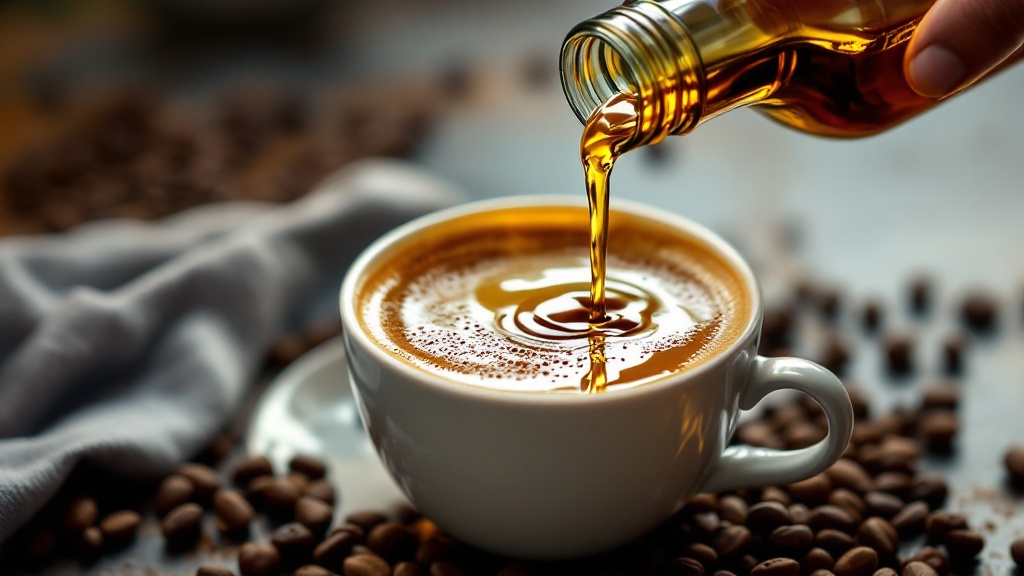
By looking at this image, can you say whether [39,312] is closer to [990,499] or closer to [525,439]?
[525,439]

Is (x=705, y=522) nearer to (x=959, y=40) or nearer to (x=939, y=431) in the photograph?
(x=939, y=431)

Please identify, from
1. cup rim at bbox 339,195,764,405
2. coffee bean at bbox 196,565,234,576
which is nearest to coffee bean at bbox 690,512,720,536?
cup rim at bbox 339,195,764,405

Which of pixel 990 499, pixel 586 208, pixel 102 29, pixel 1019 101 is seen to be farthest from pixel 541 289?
pixel 102 29

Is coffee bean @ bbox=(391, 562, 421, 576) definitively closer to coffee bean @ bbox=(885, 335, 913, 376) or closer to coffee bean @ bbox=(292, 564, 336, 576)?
coffee bean @ bbox=(292, 564, 336, 576)

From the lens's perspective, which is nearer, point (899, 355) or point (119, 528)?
point (119, 528)

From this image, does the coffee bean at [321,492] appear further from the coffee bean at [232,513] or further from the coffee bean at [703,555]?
the coffee bean at [703,555]

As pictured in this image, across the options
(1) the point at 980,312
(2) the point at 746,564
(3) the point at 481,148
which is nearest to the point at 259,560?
(2) the point at 746,564
